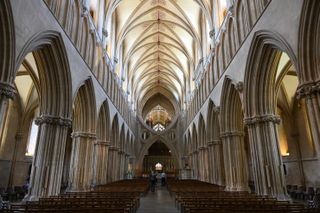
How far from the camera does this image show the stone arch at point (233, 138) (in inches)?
513

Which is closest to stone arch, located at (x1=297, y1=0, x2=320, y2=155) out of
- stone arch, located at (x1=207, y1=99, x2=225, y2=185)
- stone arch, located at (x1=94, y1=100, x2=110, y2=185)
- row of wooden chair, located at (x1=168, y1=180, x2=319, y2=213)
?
row of wooden chair, located at (x1=168, y1=180, x2=319, y2=213)

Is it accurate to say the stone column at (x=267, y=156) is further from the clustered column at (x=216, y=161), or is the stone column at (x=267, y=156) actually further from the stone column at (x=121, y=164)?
the stone column at (x=121, y=164)

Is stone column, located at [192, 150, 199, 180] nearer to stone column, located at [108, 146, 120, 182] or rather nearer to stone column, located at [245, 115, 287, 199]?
stone column, located at [108, 146, 120, 182]

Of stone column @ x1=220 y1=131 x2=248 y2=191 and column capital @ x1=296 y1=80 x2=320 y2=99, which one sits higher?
column capital @ x1=296 y1=80 x2=320 y2=99

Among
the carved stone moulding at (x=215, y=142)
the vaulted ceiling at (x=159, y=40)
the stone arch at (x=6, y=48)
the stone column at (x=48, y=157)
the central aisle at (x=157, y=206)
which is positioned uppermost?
the vaulted ceiling at (x=159, y=40)

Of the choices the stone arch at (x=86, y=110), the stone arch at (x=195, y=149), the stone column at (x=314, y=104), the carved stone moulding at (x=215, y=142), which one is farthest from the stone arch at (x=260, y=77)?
the stone arch at (x=195, y=149)

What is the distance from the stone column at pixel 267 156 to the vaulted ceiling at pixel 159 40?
32.9ft

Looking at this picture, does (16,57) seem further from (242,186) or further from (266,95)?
(242,186)

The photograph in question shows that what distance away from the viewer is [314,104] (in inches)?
252

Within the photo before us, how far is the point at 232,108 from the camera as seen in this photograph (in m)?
13.9

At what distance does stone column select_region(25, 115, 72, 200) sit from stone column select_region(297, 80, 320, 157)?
9.32m

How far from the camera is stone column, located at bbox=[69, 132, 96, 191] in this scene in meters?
13.1

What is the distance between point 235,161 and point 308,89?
7662 millimetres

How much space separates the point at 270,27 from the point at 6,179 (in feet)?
62.6
